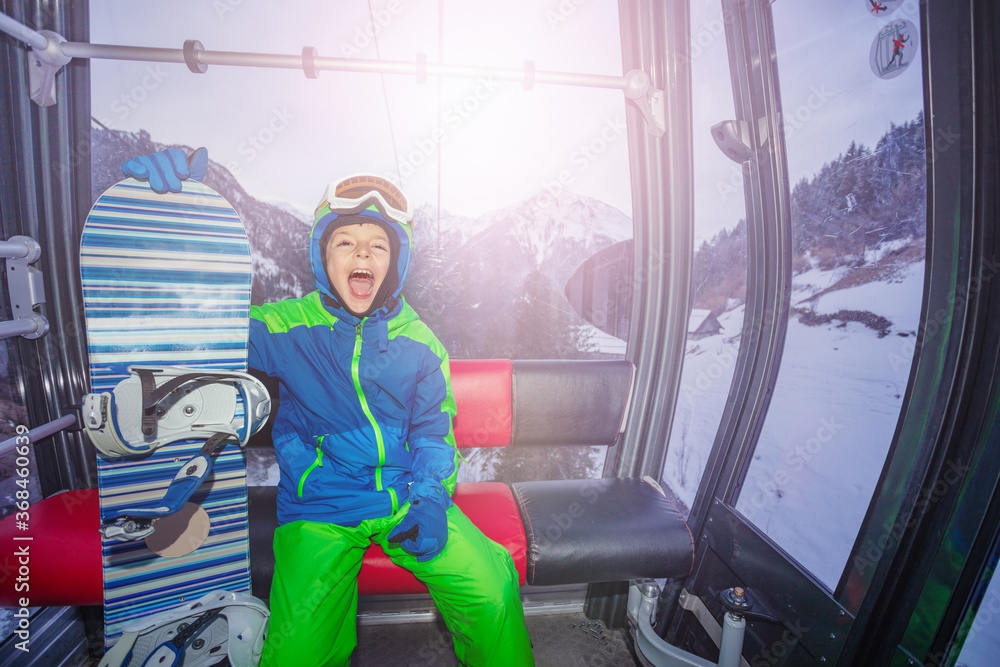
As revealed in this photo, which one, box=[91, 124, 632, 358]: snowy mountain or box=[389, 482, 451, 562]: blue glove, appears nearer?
box=[389, 482, 451, 562]: blue glove

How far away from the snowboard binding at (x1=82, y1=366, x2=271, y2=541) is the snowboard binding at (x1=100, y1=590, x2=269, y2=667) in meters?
0.27

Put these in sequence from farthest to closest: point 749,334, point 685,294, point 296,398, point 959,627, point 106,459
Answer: point 685,294 < point 749,334 < point 296,398 < point 106,459 < point 959,627

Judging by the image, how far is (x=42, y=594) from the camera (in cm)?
130

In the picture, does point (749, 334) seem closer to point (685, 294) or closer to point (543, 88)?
point (685, 294)

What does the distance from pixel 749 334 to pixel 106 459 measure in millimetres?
2333

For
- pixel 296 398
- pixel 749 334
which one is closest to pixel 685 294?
pixel 749 334

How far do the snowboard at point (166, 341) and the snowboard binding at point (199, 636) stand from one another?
107 mm

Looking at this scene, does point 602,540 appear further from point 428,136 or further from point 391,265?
point 428,136

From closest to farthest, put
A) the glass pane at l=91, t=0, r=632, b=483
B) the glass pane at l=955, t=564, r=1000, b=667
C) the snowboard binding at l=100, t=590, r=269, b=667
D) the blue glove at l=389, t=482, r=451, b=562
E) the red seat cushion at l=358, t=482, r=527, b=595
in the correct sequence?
the glass pane at l=955, t=564, r=1000, b=667 < the snowboard binding at l=100, t=590, r=269, b=667 < the blue glove at l=389, t=482, r=451, b=562 < the red seat cushion at l=358, t=482, r=527, b=595 < the glass pane at l=91, t=0, r=632, b=483

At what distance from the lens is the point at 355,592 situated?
1296 millimetres

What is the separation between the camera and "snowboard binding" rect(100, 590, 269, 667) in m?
1.15

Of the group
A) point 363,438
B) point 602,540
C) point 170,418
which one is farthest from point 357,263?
point 602,540

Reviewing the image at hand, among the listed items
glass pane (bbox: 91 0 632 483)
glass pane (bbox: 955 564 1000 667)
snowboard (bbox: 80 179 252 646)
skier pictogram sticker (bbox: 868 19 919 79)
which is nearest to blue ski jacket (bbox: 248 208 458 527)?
snowboard (bbox: 80 179 252 646)

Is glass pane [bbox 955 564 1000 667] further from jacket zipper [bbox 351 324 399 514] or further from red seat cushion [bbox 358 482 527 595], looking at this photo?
jacket zipper [bbox 351 324 399 514]
